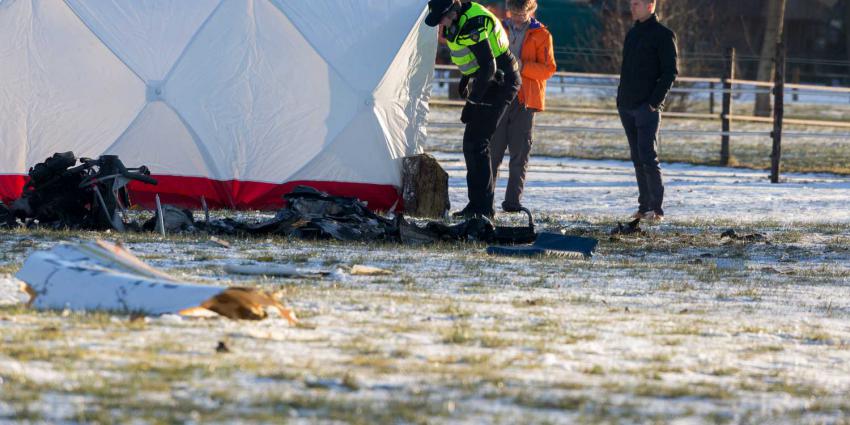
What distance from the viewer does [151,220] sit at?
7621mm

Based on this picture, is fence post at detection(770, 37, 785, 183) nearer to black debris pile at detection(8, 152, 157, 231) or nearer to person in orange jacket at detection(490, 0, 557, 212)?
person in orange jacket at detection(490, 0, 557, 212)

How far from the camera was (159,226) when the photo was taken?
24.4 ft

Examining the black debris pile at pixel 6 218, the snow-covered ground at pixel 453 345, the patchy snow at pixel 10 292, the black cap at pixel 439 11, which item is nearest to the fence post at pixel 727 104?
the black cap at pixel 439 11

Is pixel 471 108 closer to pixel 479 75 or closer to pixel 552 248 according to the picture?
pixel 479 75

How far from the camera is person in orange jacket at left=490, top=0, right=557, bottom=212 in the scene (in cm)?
939

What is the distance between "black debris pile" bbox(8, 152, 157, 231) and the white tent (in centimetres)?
170

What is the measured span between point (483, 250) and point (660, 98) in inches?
91.4

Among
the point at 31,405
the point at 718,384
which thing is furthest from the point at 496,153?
the point at 31,405

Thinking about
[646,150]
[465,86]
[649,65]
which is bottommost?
[646,150]

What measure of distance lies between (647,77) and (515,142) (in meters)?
1.09

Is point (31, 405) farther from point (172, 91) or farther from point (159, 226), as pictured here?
point (172, 91)

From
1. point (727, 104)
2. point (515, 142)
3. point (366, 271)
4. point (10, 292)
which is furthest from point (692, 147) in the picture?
point (10, 292)

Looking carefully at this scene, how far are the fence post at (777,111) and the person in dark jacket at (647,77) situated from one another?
4782 mm

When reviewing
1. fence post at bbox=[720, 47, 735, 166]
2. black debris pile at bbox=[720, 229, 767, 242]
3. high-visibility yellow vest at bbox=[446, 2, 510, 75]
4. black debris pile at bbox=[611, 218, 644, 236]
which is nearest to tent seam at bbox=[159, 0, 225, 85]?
high-visibility yellow vest at bbox=[446, 2, 510, 75]
